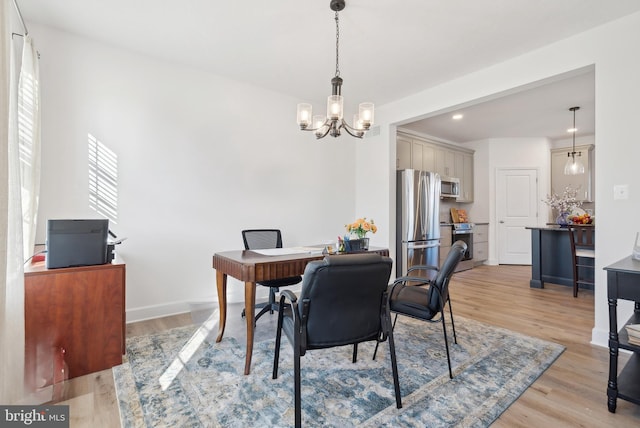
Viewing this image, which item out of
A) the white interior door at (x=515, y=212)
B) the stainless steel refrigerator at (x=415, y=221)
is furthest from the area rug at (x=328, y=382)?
the white interior door at (x=515, y=212)

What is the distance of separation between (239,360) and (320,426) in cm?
90

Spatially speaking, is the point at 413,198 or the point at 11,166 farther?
the point at 413,198

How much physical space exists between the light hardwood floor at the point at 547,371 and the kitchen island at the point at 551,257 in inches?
5.7

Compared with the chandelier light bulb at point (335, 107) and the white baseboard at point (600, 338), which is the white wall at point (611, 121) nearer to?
the white baseboard at point (600, 338)

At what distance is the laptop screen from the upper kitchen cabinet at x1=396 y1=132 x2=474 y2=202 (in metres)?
4.14

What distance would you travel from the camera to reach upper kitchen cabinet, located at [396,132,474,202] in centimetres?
518

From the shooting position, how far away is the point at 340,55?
3.14 metres

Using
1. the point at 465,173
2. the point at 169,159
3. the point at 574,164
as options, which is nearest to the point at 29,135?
the point at 169,159

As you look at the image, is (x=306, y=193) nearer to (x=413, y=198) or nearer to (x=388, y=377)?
(x=413, y=198)

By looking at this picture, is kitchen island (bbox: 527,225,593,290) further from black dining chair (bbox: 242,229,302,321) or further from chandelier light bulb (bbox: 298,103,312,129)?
chandelier light bulb (bbox: 298,103,312,129)

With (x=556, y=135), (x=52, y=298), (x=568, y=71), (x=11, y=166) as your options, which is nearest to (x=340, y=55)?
(x=568, y=71)

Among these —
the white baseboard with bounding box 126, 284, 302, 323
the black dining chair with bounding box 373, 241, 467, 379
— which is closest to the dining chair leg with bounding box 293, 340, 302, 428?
the black dining chair with bounding box 373, 241, 467, 379

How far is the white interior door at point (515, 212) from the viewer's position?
253 inches

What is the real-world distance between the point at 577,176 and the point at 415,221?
4.10 metres
